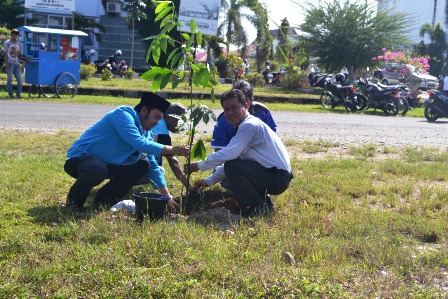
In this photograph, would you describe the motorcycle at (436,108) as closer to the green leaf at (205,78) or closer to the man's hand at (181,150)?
the man's hand at (181,150)

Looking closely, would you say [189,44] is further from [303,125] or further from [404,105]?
[404,105]

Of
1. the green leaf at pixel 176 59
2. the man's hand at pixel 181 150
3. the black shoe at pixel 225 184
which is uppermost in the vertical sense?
the green leaf at pixel 176 59

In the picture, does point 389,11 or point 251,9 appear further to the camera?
point 251,9

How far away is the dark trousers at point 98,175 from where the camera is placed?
6.07 meters

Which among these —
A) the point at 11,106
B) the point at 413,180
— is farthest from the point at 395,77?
the point at 413,180

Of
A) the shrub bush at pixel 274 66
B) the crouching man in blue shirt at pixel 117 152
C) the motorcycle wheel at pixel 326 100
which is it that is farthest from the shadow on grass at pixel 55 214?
the shrub bush at pixel 274 66

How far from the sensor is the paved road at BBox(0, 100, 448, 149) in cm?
1239

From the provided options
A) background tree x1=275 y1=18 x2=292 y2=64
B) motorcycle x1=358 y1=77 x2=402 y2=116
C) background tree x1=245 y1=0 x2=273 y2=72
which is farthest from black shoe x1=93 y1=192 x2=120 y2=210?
background tree x1=245 y1=0 x2=273 y2=72

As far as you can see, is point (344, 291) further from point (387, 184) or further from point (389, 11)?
point (389, 11)

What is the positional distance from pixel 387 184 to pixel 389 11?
2755cm

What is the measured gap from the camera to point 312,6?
3366cm

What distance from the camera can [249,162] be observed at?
6.14m

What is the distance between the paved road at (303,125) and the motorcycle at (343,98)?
3.91 metres

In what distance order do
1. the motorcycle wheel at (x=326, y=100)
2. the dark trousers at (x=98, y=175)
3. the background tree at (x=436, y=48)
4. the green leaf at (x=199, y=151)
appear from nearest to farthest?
the green leaf at (x=199, y=151) < the dark trousers at (x=98, y=175) < the motorcycle wheel at (x=326, y=100) < the background tree at (x=436, y=48)
